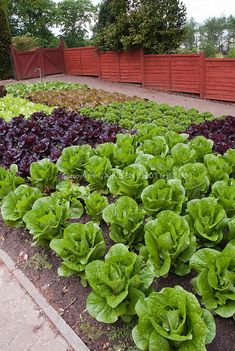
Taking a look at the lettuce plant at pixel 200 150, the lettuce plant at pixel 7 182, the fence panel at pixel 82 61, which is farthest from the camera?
the fence panel at pixel 82 61

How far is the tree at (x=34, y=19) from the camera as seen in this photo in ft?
87.6

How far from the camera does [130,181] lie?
3082mm

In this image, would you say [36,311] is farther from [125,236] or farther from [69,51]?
[69,51]

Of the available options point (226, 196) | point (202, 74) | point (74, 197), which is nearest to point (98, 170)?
point (74, 197)

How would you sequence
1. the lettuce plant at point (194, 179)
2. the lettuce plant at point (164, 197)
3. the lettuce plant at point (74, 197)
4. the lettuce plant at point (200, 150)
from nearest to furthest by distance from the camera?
1. the lettuce plant at point (164, 197)
2. the lettuce plant at point (194, 179)
3. the lettuce plant at point (74, 197)
4. the lettuce plant at point (200, 150)

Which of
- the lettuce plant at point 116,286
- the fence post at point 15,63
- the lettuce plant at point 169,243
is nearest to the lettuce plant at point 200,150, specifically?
the lettuce plant at point 169,243

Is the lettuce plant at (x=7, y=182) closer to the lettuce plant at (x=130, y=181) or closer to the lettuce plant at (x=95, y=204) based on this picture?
the lettuce plant at (x=95, y=204)

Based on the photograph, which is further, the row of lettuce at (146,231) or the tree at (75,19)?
the tree at (75,19)

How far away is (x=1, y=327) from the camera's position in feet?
8.13

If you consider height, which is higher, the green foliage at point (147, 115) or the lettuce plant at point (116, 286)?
the green foliage at point (147, 115)

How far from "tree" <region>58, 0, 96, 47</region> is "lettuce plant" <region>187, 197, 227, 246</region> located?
28776 mm

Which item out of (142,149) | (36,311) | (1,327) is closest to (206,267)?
(36,311)

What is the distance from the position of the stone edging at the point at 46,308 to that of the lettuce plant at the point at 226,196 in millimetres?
1551

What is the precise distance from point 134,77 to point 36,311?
13.3 meters
